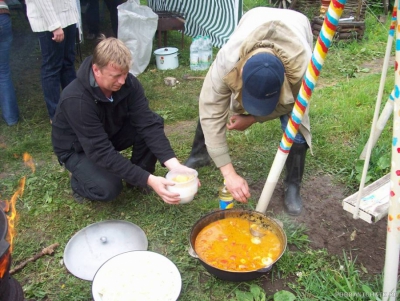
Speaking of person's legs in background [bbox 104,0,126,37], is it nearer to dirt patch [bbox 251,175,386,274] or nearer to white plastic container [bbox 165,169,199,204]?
dirt patch [bbox 251,175,386,274]

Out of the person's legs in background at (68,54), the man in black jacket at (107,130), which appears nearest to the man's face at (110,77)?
the man in black jacket at (107,130)

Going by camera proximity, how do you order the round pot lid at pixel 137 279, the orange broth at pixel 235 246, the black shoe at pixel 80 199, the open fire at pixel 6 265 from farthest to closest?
the black shoe at pixel 80 199 < the orange broth at pixel 235 246 < the round pot lid at pixel 137 279 < the open fire at pixel 6 265

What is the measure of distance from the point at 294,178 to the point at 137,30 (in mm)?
3767

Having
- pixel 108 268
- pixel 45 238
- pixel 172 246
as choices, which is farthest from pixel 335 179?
pixel 45 238

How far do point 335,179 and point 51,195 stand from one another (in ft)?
8.21

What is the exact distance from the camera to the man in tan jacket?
232 centimetres

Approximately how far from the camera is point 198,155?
3.74 metres

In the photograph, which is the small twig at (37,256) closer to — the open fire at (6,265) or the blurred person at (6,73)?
the open fire at (6,265)

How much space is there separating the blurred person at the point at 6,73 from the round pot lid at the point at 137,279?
2.85m

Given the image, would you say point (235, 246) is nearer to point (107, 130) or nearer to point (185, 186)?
point (185, 186)

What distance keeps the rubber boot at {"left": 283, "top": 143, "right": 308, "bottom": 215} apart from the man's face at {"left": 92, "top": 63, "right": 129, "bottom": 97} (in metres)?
1.39

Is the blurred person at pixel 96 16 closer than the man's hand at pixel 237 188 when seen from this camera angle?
No

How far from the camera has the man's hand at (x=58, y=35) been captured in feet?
13.0

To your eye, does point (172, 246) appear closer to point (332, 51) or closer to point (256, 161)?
point (256, 161)
